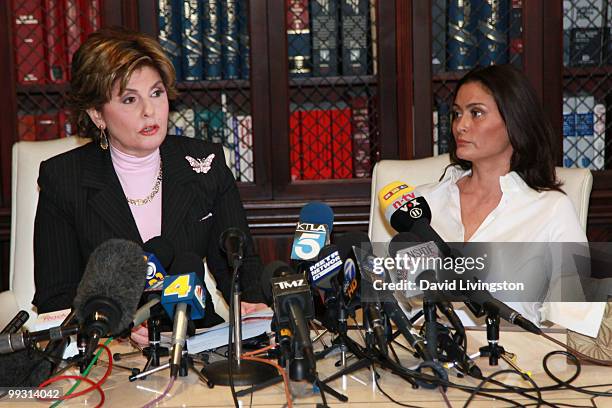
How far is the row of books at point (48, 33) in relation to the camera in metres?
2.92

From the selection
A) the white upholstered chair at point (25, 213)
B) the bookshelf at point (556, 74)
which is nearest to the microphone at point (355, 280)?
the white upholstered chair at point (25, 213)

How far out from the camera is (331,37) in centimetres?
297

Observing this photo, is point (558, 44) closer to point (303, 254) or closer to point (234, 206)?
point (234, 206)

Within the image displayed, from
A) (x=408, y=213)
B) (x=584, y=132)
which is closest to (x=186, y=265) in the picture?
(x=408, y=213)

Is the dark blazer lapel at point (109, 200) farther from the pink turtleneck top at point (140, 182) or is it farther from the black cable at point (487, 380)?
the black cable at point (487, 380)

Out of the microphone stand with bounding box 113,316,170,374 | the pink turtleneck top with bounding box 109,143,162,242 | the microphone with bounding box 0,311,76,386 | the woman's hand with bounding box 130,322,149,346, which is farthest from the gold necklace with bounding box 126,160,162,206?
the microphone with bounding box 0,311,76,386

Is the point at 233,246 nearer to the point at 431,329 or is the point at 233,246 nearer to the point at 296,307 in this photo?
the point at 296,307

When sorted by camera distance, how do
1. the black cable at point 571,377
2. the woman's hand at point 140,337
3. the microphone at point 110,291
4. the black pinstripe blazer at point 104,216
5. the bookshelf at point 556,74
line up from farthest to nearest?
the bookshelf at point 556,74, the black pinstripe blazer at point 104,216, the woman's hand at point 140,337, the black cable at point 571,377, the microphone at point 110,291

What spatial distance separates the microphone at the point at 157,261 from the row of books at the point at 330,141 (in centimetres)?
146

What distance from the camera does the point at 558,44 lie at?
2.91 meters

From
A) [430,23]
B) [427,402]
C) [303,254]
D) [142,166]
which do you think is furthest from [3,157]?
[427,402]

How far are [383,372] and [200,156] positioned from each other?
1076 millimetres

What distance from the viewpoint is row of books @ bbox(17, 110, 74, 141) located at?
299 centimetres

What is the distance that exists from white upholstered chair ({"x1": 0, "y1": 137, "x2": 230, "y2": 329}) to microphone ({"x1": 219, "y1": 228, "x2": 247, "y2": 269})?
97 cm
